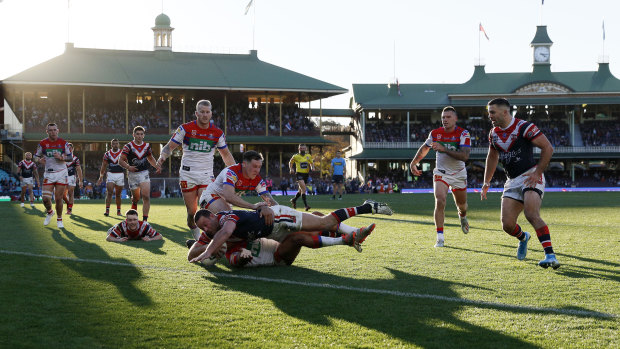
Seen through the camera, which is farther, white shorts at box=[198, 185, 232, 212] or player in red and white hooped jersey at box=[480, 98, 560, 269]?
white shorts at box=[198, 185, 232, 212]

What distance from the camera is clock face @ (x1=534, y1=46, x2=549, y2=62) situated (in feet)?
211

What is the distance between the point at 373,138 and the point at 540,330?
55174 mm

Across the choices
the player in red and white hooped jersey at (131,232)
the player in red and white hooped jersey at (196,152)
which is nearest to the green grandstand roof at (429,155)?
the player in red and white hooped jersey at (131,232)

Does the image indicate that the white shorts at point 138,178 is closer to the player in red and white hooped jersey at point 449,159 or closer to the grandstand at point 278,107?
the player in red and white hooped jersey at point 449,159

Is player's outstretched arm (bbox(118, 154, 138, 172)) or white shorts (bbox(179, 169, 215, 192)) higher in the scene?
player's outstretched arm (bbox(118, 154, 138, 172))

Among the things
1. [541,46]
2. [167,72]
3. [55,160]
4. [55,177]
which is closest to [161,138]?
[167,72]

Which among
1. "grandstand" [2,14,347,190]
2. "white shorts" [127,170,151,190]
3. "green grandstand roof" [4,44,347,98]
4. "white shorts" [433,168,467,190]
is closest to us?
"white shorts" [433,168,467,190]

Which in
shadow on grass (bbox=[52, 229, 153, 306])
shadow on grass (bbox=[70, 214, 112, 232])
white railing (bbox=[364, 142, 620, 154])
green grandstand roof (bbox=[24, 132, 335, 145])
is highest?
green grandstand roof (bbox=[24, 132, 335, 145])

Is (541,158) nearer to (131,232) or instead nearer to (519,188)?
(519,188)

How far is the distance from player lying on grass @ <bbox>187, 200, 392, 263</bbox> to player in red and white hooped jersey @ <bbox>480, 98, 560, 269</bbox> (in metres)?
2.15

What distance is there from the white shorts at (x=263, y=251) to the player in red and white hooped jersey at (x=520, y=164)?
3.22 meters

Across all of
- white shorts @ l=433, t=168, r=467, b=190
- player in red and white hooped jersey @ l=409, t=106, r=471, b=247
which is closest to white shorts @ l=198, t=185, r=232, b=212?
player in red and white hooped jersey @ l=409, t=106, r=471, b=247

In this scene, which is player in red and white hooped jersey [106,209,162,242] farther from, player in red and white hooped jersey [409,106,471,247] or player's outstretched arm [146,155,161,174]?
player in red and white hooped jersey [409,106,471,247]

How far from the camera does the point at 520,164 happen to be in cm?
840
